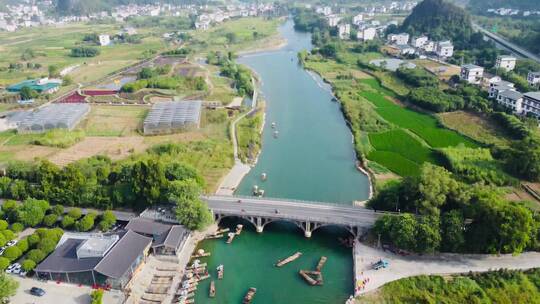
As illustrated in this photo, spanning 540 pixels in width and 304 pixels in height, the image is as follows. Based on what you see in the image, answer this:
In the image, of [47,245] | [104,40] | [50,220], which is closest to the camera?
[47,245]

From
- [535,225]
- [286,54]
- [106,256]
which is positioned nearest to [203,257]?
[106,256]

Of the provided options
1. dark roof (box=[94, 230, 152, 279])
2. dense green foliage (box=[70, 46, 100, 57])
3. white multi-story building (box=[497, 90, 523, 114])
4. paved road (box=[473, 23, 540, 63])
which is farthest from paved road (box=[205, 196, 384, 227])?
dense green foliage (box=[70, 46, 100, 57])

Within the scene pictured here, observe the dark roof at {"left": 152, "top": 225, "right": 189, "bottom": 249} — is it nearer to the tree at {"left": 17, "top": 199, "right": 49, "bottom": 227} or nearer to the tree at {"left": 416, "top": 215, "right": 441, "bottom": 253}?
the tree at {"left": 17, "top": 199, "right": 49, "bottom": 227}

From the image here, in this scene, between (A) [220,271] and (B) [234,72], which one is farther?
(B) [234,72]

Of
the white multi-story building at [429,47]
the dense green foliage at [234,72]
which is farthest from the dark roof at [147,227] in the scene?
the white multi-story building at [429,47]

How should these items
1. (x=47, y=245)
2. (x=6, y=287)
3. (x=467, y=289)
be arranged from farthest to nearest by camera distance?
(x=47, y=245)
(x=467, y=289)
(x=6, y=287)

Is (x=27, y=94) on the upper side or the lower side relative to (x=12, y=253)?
upper

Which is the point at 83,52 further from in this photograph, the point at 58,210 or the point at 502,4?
the point at 502,4

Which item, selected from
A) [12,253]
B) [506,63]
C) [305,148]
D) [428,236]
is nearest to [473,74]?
[506,63]
